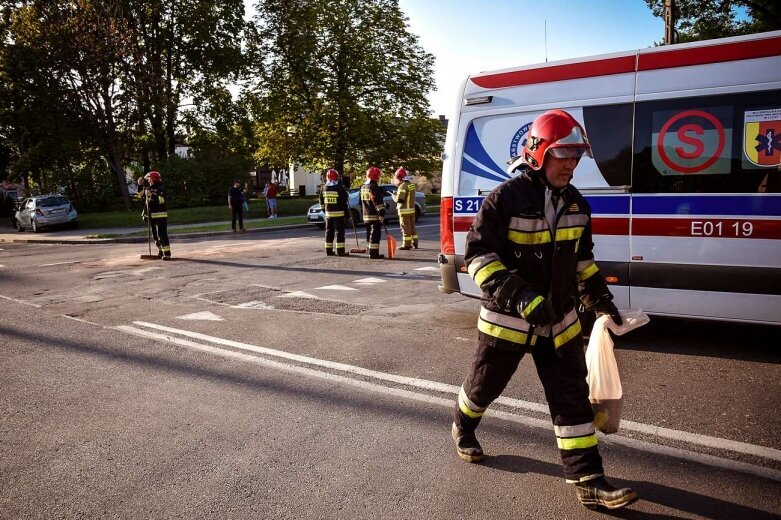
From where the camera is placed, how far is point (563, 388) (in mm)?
2963

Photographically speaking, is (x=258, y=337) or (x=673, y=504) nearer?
(x=673, y=504)

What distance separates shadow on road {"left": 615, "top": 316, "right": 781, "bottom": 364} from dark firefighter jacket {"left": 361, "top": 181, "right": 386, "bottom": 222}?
285 inches

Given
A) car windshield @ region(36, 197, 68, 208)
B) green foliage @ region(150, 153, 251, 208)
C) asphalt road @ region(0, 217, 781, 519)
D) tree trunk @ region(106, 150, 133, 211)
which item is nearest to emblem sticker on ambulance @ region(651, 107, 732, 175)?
asphalt road @ region(0, 217, 781, 519)

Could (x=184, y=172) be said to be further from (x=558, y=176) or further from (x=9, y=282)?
(x=558, y=176)

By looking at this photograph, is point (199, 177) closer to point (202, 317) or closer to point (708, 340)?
point (202, 317)

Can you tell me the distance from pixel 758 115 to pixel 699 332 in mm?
2335

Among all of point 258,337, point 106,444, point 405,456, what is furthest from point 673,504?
point 258,337

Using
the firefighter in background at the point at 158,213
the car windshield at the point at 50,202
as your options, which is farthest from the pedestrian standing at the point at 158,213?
the car windshield at the point at 50,202

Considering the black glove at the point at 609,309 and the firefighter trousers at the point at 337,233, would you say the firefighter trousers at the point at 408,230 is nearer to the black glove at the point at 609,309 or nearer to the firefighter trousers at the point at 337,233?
the firefighter trousers at the point at 337,233

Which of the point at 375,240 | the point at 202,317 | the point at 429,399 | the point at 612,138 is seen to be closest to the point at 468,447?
the point at 429,399

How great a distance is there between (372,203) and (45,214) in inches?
714

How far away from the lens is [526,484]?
10.4ft

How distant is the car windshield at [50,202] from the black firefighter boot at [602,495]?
88.9 feet

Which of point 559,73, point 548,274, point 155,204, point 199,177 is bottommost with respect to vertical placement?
point 548,274
